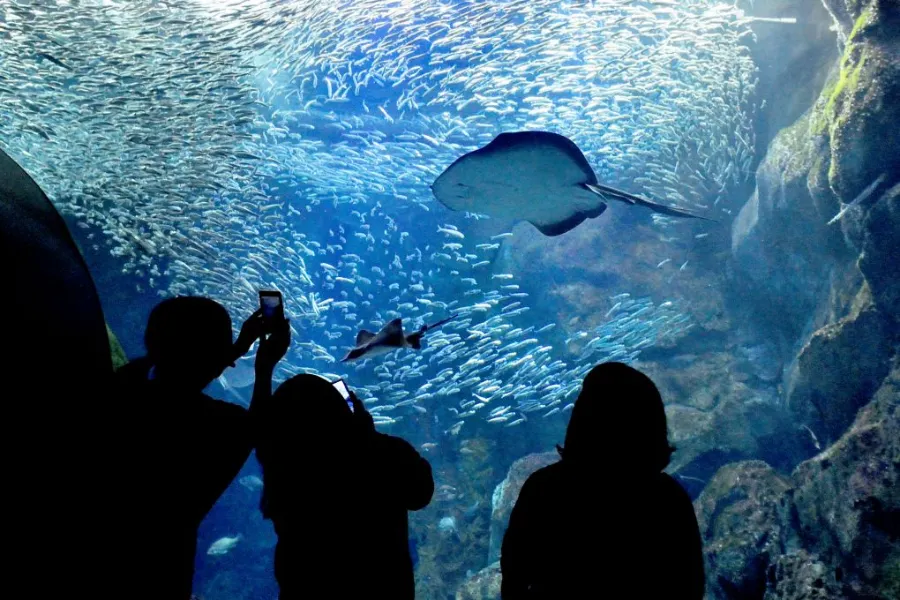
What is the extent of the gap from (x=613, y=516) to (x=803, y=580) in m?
4.22

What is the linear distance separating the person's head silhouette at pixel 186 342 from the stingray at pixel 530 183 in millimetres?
3636

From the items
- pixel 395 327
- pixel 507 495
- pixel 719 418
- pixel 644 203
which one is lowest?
pixel 507 495

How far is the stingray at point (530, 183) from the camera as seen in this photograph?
4.69m

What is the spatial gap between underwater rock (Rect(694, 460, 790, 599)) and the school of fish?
3.87 meters

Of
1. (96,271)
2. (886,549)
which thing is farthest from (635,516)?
(96,271)

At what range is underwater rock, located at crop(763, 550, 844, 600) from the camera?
12.7 feet

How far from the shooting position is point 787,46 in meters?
10.5

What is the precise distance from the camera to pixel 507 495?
10.1m

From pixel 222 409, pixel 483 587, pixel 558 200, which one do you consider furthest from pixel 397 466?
pixel 483 587

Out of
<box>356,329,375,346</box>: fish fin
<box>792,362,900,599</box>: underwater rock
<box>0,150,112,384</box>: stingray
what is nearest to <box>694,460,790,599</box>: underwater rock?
<box>792,362,900,599</box>: underwater rock

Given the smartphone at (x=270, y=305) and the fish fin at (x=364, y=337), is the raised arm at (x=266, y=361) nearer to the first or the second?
the smartphone at (x=270, y=305)

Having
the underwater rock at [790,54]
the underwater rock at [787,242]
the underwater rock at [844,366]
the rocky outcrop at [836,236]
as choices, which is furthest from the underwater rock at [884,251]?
the underwater rock at [790,54]

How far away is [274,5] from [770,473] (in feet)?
36.6

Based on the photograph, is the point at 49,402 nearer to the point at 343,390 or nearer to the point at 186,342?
the point at 186,342
